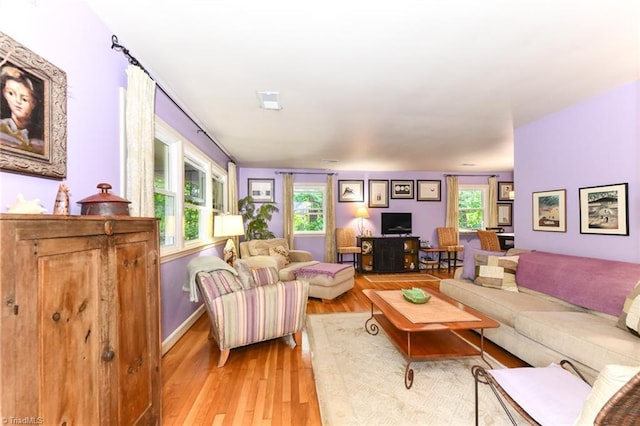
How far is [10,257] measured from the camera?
0.79 meters

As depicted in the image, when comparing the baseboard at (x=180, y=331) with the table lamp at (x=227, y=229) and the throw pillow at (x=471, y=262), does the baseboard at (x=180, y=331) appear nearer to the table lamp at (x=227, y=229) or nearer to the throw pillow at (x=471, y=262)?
the table lamp at (x=227, y=229)

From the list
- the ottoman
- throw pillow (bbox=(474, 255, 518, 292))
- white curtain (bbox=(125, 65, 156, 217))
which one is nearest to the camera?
white curtain (bbox=(125, 65, 156, 217))

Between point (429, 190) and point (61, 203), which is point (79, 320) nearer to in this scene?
point (61, 203)

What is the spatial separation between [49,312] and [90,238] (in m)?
0.29

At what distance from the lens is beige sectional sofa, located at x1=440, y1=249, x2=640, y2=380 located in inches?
73.1

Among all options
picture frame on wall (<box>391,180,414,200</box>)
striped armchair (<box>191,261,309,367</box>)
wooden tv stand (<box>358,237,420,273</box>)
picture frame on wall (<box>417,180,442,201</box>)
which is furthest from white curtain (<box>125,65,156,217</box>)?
picture frame on wall (<box>417,180,442,201</box>)

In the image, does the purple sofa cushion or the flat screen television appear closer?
the purple sofa cushion

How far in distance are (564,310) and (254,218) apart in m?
5.31

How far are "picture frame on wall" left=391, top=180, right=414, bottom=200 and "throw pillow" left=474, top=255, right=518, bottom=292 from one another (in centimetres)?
403

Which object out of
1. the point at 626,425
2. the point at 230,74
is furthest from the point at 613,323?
the point at 230,74

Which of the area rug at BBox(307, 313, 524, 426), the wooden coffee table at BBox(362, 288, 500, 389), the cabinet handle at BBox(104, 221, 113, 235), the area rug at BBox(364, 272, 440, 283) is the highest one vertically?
the cabinet handle at BBox(104, 221, 113, 235)

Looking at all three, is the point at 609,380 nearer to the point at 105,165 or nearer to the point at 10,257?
the point at 10,257

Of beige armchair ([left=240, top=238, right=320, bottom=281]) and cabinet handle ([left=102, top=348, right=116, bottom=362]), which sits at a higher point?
cabinet handle ([left=102, top=348, right=116, bottom=362])

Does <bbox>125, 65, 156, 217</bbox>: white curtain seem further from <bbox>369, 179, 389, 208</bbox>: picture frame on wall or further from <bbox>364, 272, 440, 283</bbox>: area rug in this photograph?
<bbox>369, 179, 389, 208</bbox>: picture frame on wall
